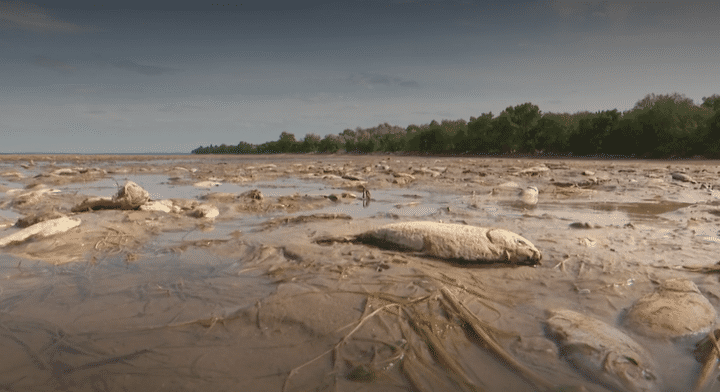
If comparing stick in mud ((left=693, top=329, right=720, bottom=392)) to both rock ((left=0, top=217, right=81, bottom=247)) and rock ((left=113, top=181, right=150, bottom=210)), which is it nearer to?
rock ((left=0, top=217, right=81, bottom=247))

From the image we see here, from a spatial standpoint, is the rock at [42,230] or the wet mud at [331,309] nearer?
the wet mud at [331,309]

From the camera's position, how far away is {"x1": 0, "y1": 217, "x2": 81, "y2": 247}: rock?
4.08 meters

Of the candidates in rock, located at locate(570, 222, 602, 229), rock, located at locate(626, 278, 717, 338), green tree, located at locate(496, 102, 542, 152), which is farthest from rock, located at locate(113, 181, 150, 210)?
green tree, located at locate(496, 102, 542, 152)

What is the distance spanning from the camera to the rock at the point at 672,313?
7.13 feet

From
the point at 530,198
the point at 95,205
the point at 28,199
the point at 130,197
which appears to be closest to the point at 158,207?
the point at 130,197

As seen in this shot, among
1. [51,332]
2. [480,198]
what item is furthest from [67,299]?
[480,198]

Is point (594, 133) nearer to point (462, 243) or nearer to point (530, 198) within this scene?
point (530, 198)

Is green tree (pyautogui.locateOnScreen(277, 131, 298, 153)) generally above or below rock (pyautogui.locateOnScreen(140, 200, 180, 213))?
above

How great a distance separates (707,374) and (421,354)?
142 centimetres

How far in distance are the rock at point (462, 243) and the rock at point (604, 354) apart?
3.84ft

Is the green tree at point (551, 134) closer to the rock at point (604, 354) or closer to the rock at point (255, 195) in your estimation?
the rock at point (255, 195)

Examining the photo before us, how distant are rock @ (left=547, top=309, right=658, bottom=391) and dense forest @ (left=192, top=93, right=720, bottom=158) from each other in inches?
1266

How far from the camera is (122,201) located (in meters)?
6.09

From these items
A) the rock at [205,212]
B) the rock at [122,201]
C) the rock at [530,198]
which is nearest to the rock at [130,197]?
the rock at [122,201]
